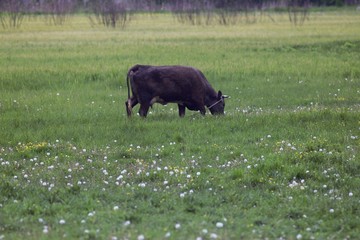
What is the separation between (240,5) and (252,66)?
52235 millimetres

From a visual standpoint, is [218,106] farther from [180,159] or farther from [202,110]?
[180,159]

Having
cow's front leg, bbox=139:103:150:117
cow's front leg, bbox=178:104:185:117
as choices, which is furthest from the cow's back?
cow's front leg, bbox=178:104:185:117

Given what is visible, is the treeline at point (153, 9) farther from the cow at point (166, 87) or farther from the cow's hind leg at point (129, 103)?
the cow at point (166, 87)

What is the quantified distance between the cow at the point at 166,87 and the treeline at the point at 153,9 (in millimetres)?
36657

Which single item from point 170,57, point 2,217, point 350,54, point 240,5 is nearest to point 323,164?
point 2,217

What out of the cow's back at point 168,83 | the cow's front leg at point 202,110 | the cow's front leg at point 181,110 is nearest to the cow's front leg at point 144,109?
the cow's back at point 168,83

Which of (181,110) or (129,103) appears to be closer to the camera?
(129,103)

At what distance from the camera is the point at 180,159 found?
11.0m

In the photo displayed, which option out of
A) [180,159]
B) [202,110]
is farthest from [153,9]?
[180,159]

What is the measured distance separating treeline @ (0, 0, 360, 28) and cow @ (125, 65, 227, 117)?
3666 centimetres

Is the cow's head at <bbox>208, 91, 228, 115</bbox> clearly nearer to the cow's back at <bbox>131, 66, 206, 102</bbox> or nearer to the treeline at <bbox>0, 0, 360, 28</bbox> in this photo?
the cow's back at <bbox>131, 66, 206, 102</bbox>

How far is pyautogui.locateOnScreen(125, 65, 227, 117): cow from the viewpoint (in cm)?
1489

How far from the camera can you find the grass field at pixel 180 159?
7742mm

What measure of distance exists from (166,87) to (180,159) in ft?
14.1
